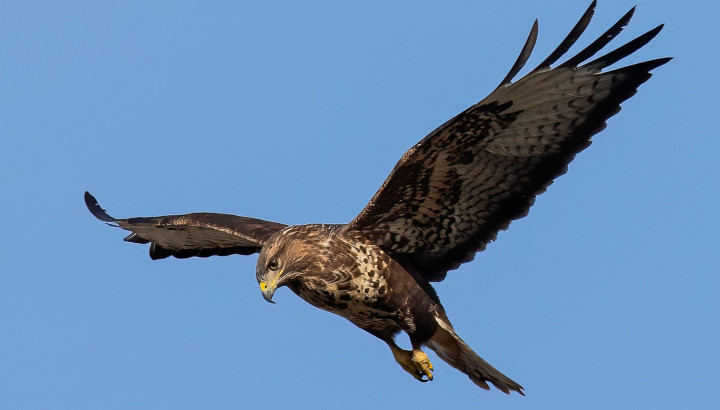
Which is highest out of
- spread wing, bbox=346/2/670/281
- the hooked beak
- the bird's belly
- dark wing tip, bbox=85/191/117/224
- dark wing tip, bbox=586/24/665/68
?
dark wing tip, bbox=85/191/117/224

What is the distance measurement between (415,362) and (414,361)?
0.01 m

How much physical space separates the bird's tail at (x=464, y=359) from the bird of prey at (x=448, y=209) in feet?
0.04

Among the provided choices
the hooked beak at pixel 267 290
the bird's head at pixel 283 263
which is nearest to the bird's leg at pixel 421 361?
the bird's head at pixel 283 263

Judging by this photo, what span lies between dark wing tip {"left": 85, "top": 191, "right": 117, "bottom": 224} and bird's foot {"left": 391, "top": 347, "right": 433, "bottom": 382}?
120 inches

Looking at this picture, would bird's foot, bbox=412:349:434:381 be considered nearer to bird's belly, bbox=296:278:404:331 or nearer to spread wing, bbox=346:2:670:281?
bird's belly, bbox=296:278:404:331

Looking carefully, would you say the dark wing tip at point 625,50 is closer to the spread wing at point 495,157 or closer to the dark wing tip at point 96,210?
the spread wing at point 495,157

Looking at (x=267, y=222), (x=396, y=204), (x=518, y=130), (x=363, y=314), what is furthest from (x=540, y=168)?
(x=267, y=222)

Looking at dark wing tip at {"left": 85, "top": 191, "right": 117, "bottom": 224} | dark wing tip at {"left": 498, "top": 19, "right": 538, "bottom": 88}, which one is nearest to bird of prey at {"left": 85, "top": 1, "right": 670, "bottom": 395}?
dark wing tip at {"left": 498, "top": 19, "right": 538, "bottom": 88}

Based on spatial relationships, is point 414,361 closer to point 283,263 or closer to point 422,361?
point 422,361

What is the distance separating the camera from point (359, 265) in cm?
1002

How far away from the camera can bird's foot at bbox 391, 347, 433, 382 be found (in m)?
10.5

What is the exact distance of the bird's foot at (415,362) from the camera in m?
10.5

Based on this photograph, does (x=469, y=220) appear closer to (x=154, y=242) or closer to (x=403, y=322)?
Result: (x=403, y=322)

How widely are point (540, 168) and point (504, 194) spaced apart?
0.41 metres
